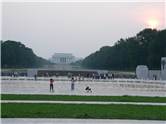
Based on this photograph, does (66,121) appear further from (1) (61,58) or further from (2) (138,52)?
(1) (61,58)

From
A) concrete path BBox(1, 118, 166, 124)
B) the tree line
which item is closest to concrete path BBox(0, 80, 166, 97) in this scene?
concrete path BBox(1, 118, 166, 124)

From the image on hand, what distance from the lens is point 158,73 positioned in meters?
67.6

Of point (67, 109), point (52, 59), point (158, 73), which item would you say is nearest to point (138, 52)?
point (158, 73)

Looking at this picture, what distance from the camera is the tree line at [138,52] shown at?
273ft

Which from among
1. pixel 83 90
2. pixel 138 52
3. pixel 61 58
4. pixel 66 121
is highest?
pixel 61 58

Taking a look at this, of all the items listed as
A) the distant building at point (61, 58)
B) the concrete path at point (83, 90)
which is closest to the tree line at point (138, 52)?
the distant building at point (61, 58)

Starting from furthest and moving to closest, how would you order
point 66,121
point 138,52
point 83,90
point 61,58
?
point 61,58 < point 138,52 < point 83,90 < point 66,121

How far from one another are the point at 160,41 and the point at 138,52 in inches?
549

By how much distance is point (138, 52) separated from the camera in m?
96.6

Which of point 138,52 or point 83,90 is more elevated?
point 138,52

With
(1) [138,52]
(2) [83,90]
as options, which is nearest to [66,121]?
(2) [83,90]

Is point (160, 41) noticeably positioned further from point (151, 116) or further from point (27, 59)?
point (151, 116)

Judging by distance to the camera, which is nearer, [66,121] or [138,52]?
[66,121]

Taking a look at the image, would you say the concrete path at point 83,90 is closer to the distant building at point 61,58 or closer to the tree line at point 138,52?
the tree line at point 138,52
